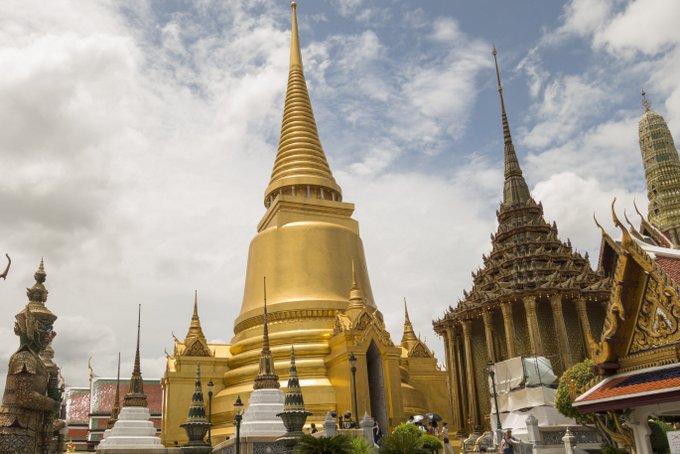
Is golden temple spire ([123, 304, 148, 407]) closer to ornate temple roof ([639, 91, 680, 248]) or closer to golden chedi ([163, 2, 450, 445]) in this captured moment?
golden chedi ([163, 2, 450, 445])

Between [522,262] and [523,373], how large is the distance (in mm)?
8217

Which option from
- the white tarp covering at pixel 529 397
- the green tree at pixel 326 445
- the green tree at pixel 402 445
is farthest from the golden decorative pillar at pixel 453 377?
the green tree at pixel 326 445

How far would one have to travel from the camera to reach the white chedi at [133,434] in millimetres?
19812

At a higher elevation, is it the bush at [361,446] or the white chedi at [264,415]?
the white chedi at [264,415]

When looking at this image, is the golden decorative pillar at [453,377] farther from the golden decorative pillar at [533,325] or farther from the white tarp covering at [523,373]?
the white tarp covering at [523,373]

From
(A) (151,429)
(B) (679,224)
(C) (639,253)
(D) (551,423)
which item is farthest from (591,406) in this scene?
(B) (679,224)

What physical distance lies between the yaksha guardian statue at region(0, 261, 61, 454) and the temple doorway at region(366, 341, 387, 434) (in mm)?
13553

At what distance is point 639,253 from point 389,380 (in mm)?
15204

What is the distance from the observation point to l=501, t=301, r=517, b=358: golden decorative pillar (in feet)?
86.0

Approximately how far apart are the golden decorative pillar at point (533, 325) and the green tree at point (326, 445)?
15588 mm

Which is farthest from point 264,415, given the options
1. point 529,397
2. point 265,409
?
point 529,397

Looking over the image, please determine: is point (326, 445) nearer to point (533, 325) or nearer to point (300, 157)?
point (533, 325)

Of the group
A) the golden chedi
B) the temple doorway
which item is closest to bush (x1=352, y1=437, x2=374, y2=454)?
the golden chedi

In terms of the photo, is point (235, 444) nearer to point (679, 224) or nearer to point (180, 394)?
point (180, 394)
